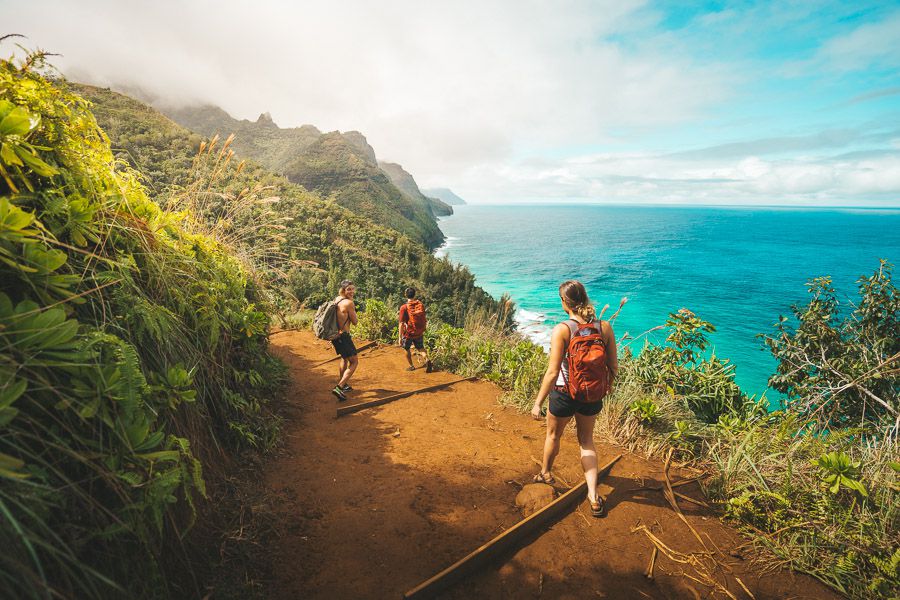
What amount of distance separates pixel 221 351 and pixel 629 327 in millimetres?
34463

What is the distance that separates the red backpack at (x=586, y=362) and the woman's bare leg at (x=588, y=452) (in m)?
0.25

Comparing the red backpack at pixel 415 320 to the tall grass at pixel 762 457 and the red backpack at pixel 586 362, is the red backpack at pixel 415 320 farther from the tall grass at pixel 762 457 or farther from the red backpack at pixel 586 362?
the red backpack at pixel 586 362

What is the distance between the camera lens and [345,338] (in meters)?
5.40

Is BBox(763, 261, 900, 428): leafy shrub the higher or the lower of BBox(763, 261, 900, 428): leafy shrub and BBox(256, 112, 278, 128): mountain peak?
the lower

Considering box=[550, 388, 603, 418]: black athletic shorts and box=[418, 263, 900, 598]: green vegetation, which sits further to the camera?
box=[550, 388, 603, 418]: black athletic shorts

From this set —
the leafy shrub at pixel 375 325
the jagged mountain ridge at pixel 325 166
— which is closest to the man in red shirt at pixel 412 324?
the leafy shrub at pixel 375 325

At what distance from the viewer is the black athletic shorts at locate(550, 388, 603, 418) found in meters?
3.12

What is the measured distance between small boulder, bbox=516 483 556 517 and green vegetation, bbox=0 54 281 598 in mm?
2518

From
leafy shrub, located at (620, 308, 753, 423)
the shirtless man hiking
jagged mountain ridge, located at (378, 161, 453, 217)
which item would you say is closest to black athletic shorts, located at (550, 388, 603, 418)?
leafy shrub, located at (620, 308, 753, 423)

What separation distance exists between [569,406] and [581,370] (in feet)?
1.34

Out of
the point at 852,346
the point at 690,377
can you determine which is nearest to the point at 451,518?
the point at 690,377

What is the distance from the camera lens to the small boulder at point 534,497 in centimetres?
318

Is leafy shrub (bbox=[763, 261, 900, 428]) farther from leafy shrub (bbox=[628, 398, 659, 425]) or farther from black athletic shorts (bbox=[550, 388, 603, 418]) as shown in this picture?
black athletic shorts (bbox=[550, 388, 603, 418])

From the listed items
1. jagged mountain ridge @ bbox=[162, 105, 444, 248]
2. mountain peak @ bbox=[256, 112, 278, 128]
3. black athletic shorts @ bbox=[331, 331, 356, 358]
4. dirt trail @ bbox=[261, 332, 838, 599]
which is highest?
mountain peak @ bbox=[256, 112, 278, 128]
